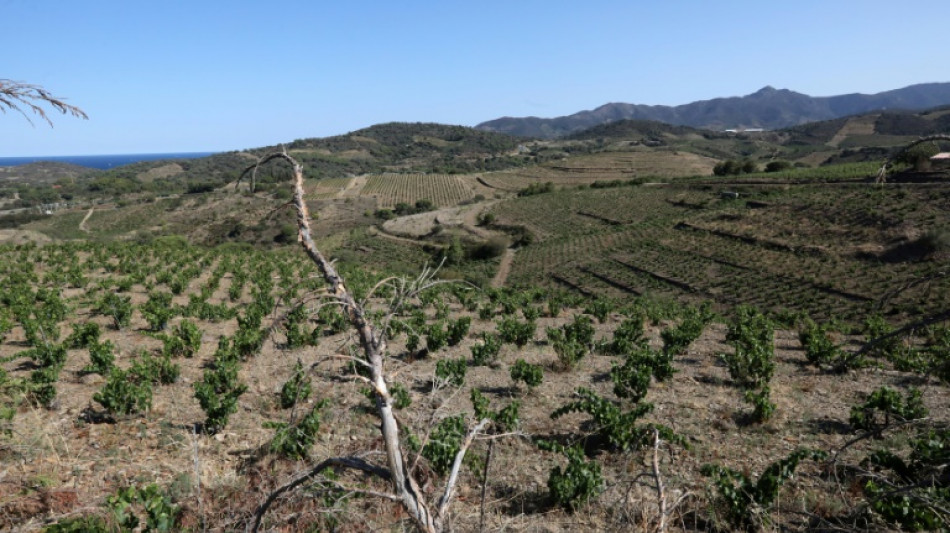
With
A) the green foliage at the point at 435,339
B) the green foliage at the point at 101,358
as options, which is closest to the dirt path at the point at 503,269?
the green foliage at the point at 435,339

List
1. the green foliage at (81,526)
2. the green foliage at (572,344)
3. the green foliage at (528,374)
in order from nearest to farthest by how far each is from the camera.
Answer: the green foliage at (81,526)
the green foliage at (528,374)
the green foliage at (572,344)

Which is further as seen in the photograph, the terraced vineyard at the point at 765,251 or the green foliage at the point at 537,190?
the green foliage at the point at 537,190

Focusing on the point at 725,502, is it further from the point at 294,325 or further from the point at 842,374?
the point at 294,325

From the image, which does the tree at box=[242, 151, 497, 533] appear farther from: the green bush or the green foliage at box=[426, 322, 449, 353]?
the green foliage at box=[426, 322, 449, 353]

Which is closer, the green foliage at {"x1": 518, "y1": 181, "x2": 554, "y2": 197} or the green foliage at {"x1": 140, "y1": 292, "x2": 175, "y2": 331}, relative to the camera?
the green foliage at {"x1": 140, "y1": 292, "x2": 175, "y2": 331}

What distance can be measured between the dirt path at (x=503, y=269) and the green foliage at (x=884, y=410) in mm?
35636

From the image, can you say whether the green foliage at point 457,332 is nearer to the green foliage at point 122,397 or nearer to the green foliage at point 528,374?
the green foliage at point 528,374

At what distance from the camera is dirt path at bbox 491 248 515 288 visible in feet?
157

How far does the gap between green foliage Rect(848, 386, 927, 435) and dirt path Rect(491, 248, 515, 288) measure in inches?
1403

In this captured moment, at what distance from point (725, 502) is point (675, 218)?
58841 mm

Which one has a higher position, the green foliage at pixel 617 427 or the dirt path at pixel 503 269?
the green foliage at pixel 617 427

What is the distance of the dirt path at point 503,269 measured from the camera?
157 feet

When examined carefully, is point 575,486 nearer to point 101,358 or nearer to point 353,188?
point 101,358

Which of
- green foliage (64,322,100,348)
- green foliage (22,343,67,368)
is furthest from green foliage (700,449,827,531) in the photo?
green foliage (64,322,100,348)
